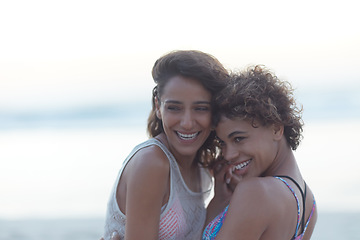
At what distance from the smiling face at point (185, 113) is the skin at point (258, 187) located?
0.16 meters

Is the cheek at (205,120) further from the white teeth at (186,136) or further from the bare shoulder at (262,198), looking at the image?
the bare shoulder at (262,198)

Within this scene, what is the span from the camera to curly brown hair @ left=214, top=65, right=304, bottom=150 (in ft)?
10.5

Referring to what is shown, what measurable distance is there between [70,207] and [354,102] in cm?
1316

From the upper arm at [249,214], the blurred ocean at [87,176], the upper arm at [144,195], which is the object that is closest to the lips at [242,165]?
the upper arm at [249,214]

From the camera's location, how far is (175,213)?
3.48 meters

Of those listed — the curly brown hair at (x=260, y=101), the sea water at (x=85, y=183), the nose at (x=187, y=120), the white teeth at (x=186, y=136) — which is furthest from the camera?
the sea water at (x=85, y=183)

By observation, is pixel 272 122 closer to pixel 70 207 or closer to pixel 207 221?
pixel 207 221

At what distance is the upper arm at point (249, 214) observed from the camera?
2945 mm

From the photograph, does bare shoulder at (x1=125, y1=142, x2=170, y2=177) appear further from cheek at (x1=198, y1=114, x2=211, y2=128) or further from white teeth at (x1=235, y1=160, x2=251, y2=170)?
white teeth at (x1=235, y1=160, x2=251, y2=170)

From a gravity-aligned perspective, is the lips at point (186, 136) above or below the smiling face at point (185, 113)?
below

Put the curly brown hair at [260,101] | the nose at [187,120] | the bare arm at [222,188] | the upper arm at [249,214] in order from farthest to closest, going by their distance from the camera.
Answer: the bare arm at [222,188], the nose at [187,120], the curly brown hair at [260,101], the upper arm at [249,214]

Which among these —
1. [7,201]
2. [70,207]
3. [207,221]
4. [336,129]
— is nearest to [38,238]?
[70,207]

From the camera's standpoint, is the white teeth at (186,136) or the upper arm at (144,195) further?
the white teeth at (186,136)

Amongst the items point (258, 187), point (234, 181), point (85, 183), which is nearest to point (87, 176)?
point (85, 183)
